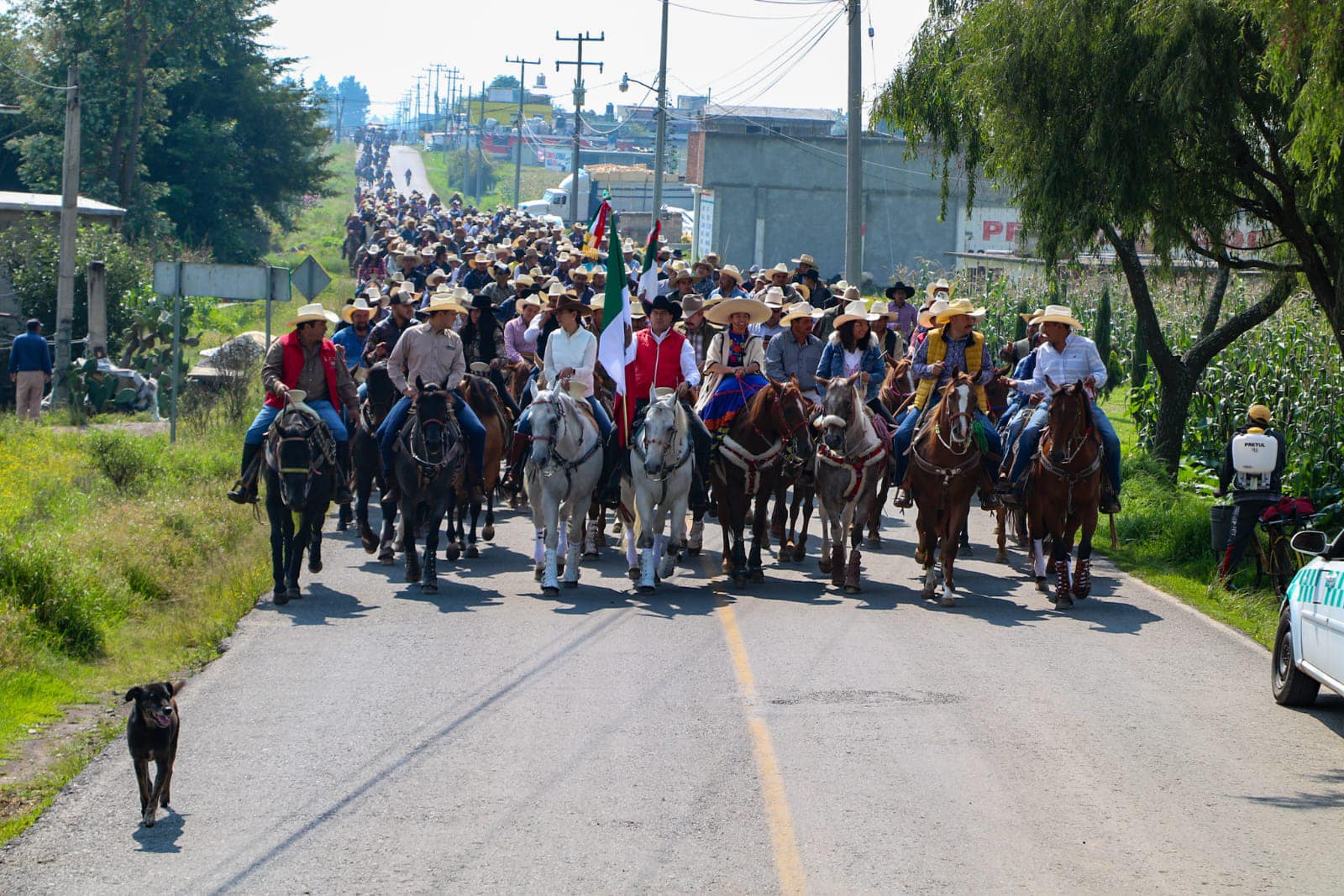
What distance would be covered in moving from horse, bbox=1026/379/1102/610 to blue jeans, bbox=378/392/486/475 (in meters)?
5.19

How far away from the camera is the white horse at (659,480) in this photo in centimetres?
1428

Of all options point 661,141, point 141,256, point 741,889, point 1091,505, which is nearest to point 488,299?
point 1091,505

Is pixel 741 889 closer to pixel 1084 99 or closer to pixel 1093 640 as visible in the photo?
pixel 1093 640

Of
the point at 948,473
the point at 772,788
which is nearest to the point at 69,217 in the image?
the point at 948,473

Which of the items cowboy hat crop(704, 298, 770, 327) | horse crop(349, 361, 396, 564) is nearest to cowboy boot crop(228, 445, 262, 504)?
horse crop(349, 361, 396, 564)

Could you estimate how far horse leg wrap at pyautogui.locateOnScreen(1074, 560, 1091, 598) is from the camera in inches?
583

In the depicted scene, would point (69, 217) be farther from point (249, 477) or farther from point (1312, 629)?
point (1312, 629)

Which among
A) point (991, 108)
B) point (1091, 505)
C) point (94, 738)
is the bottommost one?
point (94, 738)

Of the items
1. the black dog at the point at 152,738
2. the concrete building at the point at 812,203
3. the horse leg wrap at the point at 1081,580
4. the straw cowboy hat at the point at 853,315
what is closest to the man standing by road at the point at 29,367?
the straw cowboy hat at the point at 853,315

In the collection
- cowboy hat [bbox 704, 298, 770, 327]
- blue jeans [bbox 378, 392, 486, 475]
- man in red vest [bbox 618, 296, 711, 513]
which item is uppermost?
cowboy hat [bbox 704, 298, 770, 327]

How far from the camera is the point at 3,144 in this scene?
55812mm

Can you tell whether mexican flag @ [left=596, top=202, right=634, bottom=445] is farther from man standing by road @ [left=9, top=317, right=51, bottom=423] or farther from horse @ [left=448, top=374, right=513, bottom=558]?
man standing by road @ [left=9, top=317, right=51, bottom=423]

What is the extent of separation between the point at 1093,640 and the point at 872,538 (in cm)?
529

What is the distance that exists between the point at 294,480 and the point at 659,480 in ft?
10.6
